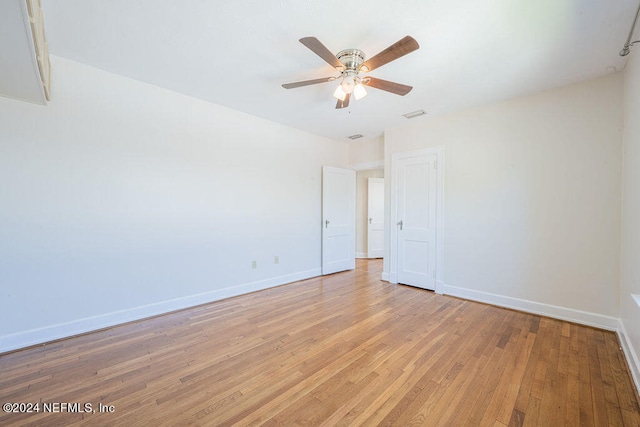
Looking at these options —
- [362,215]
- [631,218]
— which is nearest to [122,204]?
[631,218]

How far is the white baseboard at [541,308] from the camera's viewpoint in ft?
8.67

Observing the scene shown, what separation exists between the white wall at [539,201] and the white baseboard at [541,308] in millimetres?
10

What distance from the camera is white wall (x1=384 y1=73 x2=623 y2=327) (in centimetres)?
265

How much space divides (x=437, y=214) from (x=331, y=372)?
2.84m

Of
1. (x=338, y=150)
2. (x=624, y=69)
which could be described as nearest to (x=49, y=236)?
(x=338, y=150)

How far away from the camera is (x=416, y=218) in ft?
13.5

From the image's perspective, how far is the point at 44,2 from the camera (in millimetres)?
1774

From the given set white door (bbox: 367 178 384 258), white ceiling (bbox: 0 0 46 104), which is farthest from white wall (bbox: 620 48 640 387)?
white door (bbox: 367 178 384 258)

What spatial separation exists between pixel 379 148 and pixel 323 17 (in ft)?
10.7

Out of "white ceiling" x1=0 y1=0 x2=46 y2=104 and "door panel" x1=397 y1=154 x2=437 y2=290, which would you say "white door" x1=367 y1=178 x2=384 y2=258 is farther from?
"white ceiling" x1=0 y1=0 x2=46 y2=104

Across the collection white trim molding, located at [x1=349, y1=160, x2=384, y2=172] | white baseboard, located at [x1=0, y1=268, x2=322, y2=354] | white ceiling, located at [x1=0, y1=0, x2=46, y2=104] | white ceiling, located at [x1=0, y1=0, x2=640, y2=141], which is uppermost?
white ceiling, located at [x1=0, y1=0, x2=640, y2=141]

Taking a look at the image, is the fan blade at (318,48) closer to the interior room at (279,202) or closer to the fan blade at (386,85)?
the interior room at (279,202)

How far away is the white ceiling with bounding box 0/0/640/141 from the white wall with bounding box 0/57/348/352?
30cm

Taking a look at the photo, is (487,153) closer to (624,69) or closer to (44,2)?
(624,69)
